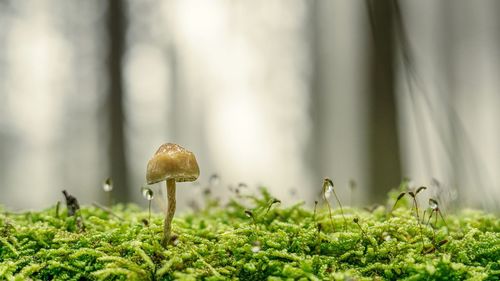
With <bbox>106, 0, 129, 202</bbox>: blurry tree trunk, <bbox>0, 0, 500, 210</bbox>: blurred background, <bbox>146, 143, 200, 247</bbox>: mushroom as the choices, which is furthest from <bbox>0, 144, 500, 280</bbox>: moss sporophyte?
<bbox>0, 0, 500, 210</bbox>: blurred background

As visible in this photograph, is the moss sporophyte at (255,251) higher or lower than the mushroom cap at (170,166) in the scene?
lower

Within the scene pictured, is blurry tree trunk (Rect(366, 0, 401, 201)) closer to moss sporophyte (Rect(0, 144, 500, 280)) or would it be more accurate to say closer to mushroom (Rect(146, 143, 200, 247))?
moss sporophyte (Rect(0, 144, 500, 280))

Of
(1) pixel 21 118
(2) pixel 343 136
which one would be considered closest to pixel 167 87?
(1) pixel 21 118

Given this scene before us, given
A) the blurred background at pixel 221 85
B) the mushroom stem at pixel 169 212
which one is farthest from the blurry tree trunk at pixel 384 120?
the blurred background at pixel 221 85

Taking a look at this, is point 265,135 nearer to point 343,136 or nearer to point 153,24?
point 343,136

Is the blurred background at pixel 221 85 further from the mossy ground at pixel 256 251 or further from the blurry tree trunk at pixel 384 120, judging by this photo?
the mossy ground at pixel 256 251

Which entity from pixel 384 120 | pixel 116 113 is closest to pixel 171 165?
pixel 384 120
